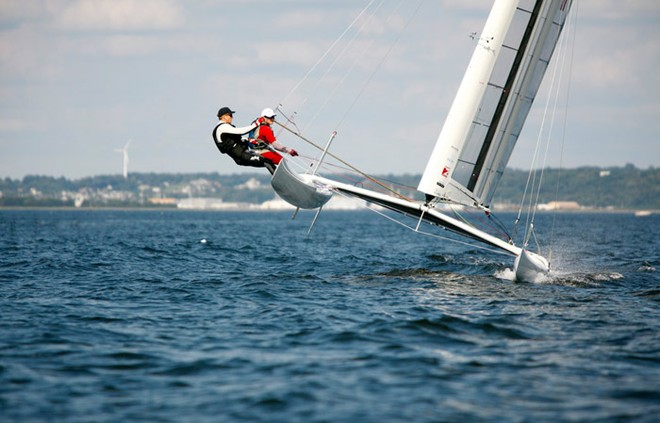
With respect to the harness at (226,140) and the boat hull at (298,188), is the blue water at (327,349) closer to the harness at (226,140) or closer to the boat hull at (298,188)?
the boat hull at (298,188)

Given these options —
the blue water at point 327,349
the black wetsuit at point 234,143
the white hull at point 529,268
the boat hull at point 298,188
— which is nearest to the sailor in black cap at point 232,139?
the black wetsuit at point 234,143

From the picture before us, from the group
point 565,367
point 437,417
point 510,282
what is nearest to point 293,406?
point 437,417

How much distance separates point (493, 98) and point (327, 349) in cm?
794

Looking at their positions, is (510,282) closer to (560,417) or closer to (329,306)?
(329,306)

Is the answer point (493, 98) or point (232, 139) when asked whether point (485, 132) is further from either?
point (232, 139)

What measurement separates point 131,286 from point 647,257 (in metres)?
17.9

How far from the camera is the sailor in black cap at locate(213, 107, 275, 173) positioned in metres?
15.7

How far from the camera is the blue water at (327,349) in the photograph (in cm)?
772

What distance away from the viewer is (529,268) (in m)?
16.7

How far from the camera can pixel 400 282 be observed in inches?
Result: 667

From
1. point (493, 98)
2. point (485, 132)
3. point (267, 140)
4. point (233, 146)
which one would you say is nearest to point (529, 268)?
point (485, 132)

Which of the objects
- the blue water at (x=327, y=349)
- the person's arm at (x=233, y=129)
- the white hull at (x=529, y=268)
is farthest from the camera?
the white hull at (x=529, y=268)

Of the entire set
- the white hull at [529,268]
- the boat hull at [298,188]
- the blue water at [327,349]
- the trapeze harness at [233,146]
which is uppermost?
the trapeze harness at [233,146]

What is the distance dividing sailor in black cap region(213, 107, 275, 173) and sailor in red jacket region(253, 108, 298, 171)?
0.09m
